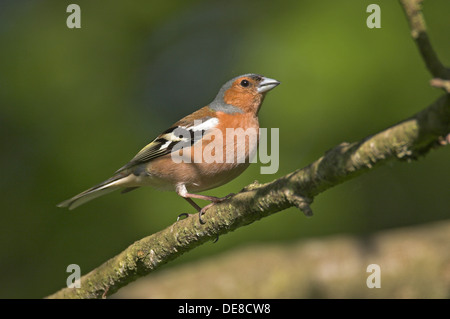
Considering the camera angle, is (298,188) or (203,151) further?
(203,151)

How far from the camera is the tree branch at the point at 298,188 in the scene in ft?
7.38

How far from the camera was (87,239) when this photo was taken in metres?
6.22

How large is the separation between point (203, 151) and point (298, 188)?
2140mm

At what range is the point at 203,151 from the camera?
16.2 feet

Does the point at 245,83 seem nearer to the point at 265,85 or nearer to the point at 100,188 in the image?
the point at 265,85

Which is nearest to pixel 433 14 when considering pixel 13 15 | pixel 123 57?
pixel 123 57

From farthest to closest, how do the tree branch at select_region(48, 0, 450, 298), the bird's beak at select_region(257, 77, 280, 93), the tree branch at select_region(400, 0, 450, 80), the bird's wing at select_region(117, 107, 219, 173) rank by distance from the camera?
the bird's beak at select_region(257, 77, 280, 93) → the bird's wing at select_region(117, 107, 219, 173) → the tree branch at select_region(48, 0, 450, 298) → the tree branch at select_region(400, 0, 450, 80)

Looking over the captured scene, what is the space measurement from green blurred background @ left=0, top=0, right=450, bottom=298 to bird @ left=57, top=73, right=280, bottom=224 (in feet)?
2.14

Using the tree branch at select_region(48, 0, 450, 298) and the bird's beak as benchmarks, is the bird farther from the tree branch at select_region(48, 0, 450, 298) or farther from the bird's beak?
the tree branch at select_region(48, 0, 450, 298)

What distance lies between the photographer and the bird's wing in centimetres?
517

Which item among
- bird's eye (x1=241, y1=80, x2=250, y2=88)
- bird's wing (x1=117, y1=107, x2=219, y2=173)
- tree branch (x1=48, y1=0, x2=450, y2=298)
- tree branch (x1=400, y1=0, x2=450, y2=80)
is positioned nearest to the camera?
tree branch (x1=400, y1=0, x2=450, y2=80)

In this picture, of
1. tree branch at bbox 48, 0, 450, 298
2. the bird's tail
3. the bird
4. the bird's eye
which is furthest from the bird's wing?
tree branch at bbox 48, 0, 450, 298

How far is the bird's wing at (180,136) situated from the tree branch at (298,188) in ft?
4.38

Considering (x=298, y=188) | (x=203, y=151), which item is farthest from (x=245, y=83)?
(x=298, y=188)
